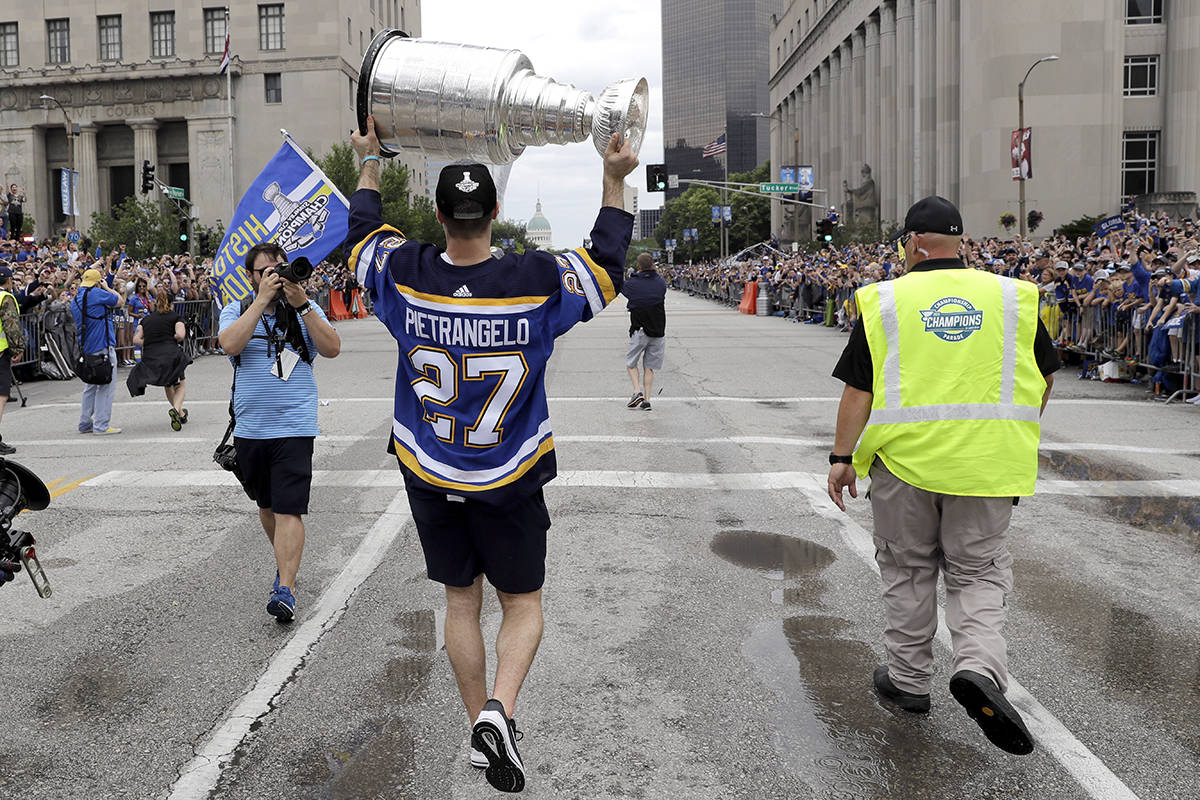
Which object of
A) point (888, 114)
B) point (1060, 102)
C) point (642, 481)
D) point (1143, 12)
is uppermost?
point (1143, 12)

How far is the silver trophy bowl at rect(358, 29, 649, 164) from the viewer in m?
3.95

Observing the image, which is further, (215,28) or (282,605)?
(215,28)

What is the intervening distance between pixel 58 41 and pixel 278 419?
76.7 meters

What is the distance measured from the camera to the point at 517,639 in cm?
366

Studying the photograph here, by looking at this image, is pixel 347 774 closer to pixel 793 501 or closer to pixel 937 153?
pixel 793 501

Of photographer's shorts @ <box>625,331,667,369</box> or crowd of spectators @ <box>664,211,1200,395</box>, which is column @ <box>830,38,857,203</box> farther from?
photographer's shorts @ <box>625,331,667,369</box>

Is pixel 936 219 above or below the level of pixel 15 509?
above

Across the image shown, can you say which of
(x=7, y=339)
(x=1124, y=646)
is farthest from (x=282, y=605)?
(x=7, y=339)

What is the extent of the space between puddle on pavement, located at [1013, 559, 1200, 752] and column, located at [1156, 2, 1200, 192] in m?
48.6

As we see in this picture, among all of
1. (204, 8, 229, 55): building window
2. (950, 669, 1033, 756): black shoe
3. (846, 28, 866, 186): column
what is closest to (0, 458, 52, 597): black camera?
(950, 669, 1033, 756): black shoe

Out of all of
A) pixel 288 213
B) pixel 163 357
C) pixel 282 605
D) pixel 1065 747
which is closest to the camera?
pixel 1065 747

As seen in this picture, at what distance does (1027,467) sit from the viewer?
4.09 m

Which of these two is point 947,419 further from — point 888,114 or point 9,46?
point 9,46

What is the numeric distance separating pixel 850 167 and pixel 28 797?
72440 mm
